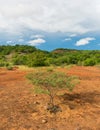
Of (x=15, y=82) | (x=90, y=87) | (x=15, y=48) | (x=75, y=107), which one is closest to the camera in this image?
(x=75, y=107)

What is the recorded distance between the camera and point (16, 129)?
25.3 feet

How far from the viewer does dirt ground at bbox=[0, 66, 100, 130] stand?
8.03m

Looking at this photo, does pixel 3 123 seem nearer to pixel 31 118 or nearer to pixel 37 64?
pixel 31 118

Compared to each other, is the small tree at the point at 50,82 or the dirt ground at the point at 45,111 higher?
the small tree at the point at 50,82

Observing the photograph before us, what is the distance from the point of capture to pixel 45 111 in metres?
9.10

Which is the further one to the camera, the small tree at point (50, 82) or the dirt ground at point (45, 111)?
the small tree at point (50, 82)

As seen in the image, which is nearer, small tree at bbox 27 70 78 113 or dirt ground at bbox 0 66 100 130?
dirt ground at bbox 0 66 100 130

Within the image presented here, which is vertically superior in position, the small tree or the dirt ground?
the small tree

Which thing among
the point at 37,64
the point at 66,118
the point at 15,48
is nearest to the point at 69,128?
the point at 66,118

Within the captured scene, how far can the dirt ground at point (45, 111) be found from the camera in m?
8.03

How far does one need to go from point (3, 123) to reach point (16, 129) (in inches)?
24.4

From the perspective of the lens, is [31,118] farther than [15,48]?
No

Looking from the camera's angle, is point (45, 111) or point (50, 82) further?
point (50, 82)

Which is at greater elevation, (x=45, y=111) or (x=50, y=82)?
(x=50, y=82)
